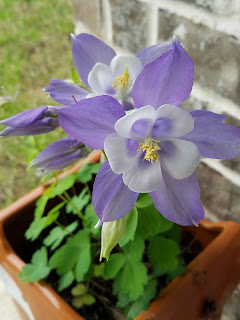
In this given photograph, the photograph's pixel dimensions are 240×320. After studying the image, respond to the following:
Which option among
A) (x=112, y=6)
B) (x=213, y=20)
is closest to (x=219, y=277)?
(x=213, y=20)

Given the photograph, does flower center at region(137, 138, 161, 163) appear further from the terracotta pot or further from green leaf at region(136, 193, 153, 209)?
the terracotta pot

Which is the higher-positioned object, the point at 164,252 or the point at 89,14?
the point at 89,14

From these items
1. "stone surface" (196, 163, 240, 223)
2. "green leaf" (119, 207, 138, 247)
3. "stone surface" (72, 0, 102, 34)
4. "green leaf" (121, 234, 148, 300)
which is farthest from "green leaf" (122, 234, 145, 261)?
"stone surface" (72, 0, 102, 34)

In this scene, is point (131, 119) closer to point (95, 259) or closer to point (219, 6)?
point (219, 6)

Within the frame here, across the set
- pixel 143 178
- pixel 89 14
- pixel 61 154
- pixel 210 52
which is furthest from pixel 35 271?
pixel 89 14

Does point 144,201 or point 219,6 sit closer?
point 144,201

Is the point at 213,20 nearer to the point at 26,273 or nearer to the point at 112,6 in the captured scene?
the point at 112,6
